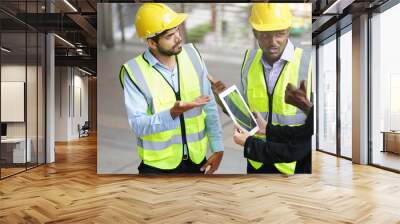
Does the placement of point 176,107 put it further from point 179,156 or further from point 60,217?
point 60,217

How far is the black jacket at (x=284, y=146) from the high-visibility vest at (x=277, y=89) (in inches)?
A: 3.4

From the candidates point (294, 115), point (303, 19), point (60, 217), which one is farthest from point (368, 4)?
point (60, 217)

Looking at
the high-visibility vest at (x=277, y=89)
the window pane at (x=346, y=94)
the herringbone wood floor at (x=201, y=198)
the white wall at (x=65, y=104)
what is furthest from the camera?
the white wall at (x=65, y=104)

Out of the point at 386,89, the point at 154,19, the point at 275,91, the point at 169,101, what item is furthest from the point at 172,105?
the point at 386,89

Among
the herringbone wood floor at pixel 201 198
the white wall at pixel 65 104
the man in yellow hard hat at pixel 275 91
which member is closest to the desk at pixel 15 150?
the herringbone wood floor at pixel 201 198

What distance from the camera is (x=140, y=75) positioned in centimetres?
705

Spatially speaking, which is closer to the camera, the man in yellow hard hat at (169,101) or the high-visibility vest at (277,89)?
the man in yellow hard hat at (169,101)

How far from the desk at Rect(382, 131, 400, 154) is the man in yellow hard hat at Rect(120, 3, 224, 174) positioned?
3525mm

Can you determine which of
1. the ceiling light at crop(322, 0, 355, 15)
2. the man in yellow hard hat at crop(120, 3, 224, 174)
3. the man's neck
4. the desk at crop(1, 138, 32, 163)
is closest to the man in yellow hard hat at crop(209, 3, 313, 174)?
the man in yellow hard hat at crop(120, 3, 224, 174)

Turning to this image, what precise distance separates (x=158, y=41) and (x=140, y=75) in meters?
0.65

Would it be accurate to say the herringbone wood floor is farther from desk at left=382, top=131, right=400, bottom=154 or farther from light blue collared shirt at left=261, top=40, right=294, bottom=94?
light blue collared shirt at left=261, top=40, right=294, bottom=94

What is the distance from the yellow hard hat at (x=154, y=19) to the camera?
6.96 meters

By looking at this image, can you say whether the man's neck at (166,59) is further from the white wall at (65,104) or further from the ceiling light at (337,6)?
the white wall at (65,104)

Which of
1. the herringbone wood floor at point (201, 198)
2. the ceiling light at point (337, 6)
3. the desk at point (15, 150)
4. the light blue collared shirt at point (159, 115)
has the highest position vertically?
the ceiling light at point (337, 6)
